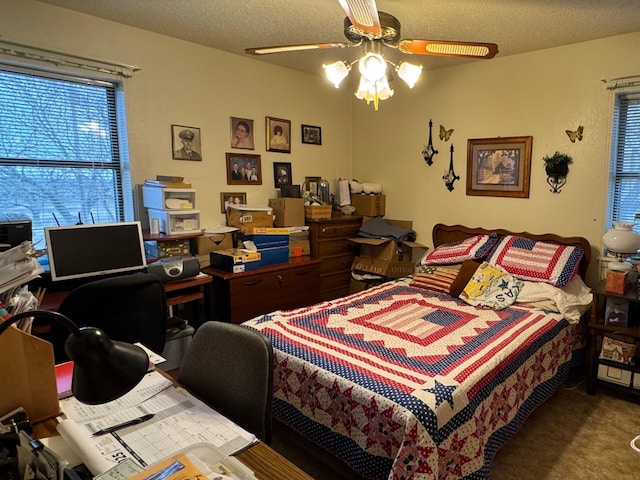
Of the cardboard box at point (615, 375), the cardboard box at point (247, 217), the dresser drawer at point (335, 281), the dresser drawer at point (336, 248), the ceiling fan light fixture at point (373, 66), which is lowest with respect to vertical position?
the cardboard box at point (615, 375)

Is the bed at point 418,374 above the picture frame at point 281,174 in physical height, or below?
below

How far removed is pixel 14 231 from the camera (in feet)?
7.10

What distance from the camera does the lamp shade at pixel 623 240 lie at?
272 cm

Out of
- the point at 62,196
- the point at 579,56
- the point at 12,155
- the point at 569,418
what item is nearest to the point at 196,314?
the point at 62,196

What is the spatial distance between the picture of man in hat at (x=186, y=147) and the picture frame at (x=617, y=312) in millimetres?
3213

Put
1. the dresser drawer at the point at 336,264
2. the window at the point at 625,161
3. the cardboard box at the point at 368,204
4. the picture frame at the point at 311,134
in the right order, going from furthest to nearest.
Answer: the cardboard box at the point at 368,204 < the picture frame at the point at 311,134 < the dresser drawer at the point at 336,264 < the window at the point at 625,161

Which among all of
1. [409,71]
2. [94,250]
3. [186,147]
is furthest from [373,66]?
[94,250]

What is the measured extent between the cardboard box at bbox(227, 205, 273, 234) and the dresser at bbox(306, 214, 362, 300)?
0.48 meters

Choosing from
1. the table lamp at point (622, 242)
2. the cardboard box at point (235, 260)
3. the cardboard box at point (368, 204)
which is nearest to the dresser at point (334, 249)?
the cardboard box at point (368, 204)

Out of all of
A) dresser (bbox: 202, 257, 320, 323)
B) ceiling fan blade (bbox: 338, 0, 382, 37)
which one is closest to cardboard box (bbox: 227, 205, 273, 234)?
dresser (bbox: 202, 257, 320, 323)

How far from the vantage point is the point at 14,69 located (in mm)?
2498

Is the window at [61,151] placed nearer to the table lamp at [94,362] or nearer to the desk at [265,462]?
the desk at [265,462]

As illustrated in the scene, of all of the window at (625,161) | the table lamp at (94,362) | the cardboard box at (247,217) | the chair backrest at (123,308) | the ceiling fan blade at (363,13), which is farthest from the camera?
the cardboard box at (247,217)

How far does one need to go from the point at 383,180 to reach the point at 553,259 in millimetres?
1840
